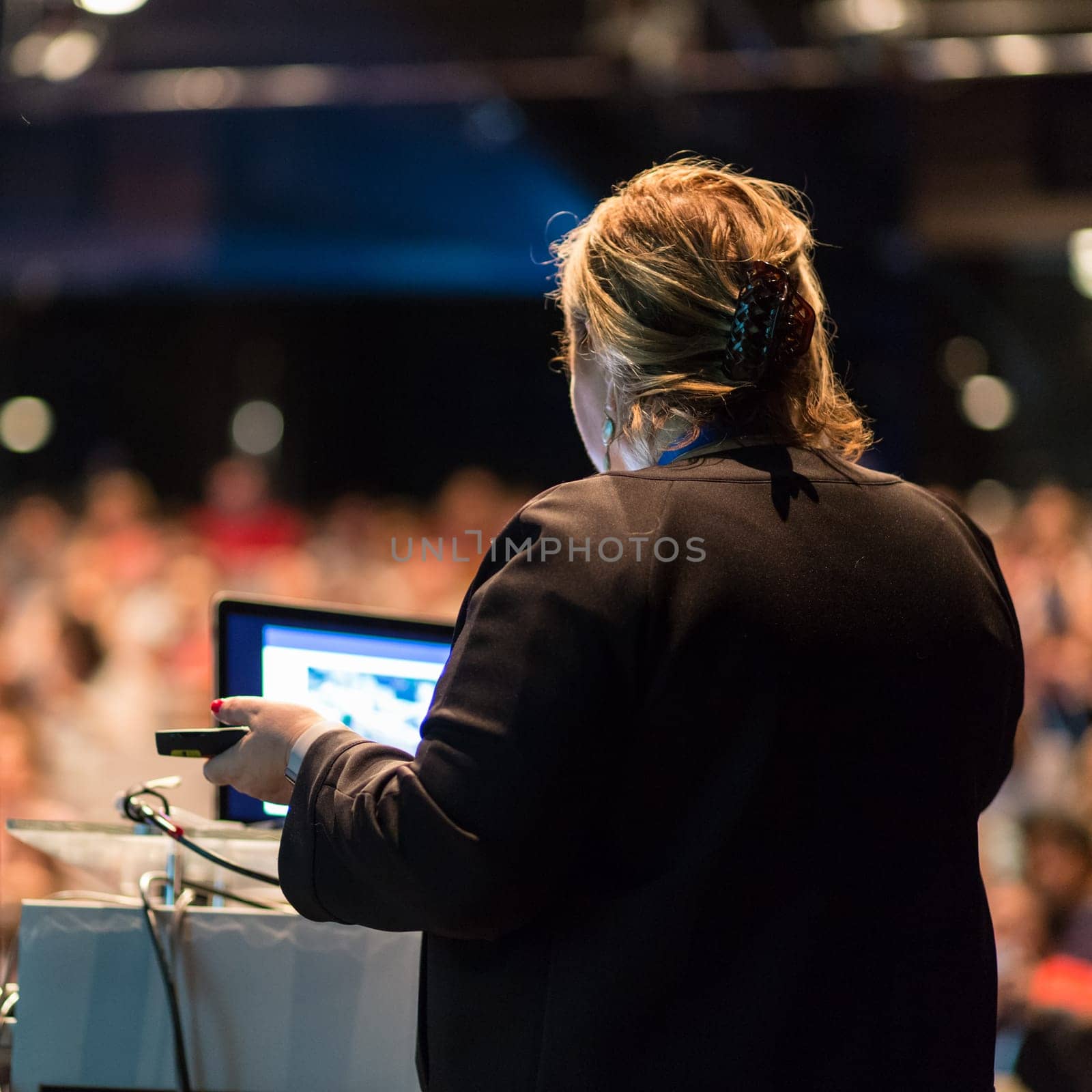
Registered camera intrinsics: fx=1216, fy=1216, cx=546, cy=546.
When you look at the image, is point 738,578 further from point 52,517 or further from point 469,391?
point 469,391

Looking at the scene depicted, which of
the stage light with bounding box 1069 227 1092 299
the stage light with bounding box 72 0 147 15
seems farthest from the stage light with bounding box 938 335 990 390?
the stage light with bounding box 72 0 147 15

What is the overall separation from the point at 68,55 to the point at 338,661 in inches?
154

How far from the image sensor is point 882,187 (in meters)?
4.43

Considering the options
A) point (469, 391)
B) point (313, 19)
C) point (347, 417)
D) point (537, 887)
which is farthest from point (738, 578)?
point (347, 417)

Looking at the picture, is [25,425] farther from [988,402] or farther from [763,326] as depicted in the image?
[763,326]

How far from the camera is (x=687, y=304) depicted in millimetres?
A: 838

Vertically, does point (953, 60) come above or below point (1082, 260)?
above

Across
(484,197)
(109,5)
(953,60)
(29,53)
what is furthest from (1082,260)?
(29,53)

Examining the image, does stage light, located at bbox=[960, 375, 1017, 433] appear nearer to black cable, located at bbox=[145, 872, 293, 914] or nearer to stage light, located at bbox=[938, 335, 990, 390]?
stage light, located at bbox=[938, 335, 990, 390]

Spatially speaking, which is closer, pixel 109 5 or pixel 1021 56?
pixel 109 5

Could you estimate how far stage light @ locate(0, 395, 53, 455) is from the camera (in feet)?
28.4

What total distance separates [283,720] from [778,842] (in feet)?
1.18

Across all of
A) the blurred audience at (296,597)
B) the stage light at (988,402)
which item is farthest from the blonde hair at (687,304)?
the stage light at (988,402)

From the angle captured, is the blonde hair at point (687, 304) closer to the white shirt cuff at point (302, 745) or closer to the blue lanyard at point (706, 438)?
the blue lanyard at point (706, 438)
